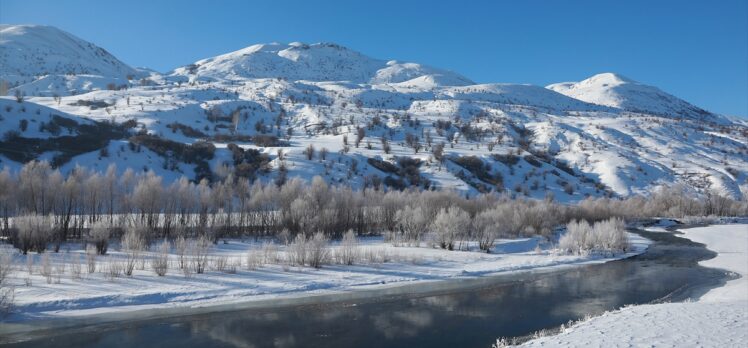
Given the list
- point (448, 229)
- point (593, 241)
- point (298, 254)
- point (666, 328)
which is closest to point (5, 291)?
point (298, 254)

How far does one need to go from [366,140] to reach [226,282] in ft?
295

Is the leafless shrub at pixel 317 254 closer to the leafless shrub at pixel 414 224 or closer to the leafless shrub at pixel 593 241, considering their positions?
the leafless shrub at pixel 414 224

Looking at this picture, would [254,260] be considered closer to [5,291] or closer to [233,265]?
[233,265]

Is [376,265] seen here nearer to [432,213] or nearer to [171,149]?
[432,213]

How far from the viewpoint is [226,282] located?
26484mm

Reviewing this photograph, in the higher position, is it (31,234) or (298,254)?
(31,234)

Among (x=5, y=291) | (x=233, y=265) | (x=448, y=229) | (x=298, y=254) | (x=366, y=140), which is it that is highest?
(x=366, y=140)

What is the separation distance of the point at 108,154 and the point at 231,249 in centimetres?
3951

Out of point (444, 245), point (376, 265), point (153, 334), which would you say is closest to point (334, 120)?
point (444, 245)

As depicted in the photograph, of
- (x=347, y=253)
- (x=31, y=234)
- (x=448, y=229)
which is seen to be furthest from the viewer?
(x=448, y=229)

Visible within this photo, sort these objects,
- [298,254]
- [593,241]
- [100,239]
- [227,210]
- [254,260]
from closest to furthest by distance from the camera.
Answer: [254,260] → [298,254] → [100,239] → [593,241] → [227,210]

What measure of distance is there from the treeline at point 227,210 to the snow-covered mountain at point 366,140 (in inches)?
754

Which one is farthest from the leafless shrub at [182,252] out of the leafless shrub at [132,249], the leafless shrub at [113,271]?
the leafless shrub at [113,271]

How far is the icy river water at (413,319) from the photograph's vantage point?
18.0m
